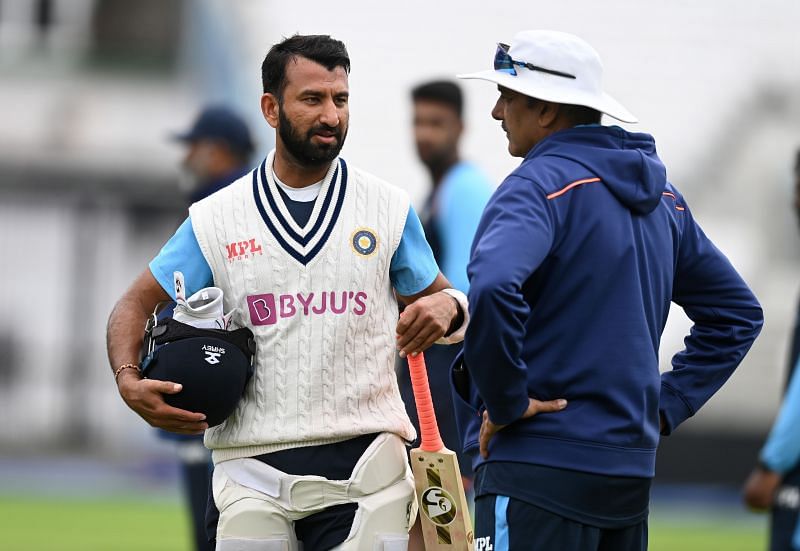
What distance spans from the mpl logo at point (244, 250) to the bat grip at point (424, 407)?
0.54 metres

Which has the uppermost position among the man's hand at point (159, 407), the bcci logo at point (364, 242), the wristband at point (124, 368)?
the bcci logo at point (364, 242)

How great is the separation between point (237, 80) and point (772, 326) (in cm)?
909

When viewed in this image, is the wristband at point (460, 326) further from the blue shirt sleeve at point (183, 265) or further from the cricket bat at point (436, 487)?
the blue shirt sleeve at point (183, 265)

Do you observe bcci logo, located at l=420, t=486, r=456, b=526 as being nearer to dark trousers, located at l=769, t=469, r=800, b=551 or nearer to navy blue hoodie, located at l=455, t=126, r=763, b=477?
navy blue hoodie, located at l=455, t=126, r=763, b=477

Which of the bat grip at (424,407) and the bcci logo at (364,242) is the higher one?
the bcci logo at (364,242)

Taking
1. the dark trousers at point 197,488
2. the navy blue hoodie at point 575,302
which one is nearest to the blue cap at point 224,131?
the dark trousers at point 197,488

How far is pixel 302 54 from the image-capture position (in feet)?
14.1

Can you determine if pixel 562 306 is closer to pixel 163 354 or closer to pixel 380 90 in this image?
pixel 163 354

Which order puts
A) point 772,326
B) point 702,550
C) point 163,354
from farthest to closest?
1. point 772,326
2. point 702,550
3. point 163,354

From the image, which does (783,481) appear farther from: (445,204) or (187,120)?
(187,120)

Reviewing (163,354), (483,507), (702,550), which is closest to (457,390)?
(483,507)

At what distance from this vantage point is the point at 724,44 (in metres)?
23.5

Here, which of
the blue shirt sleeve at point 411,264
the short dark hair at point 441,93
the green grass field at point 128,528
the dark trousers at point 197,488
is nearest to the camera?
the blue shirt sleeve at point 411,264

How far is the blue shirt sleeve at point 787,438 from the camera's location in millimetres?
A: 5621
